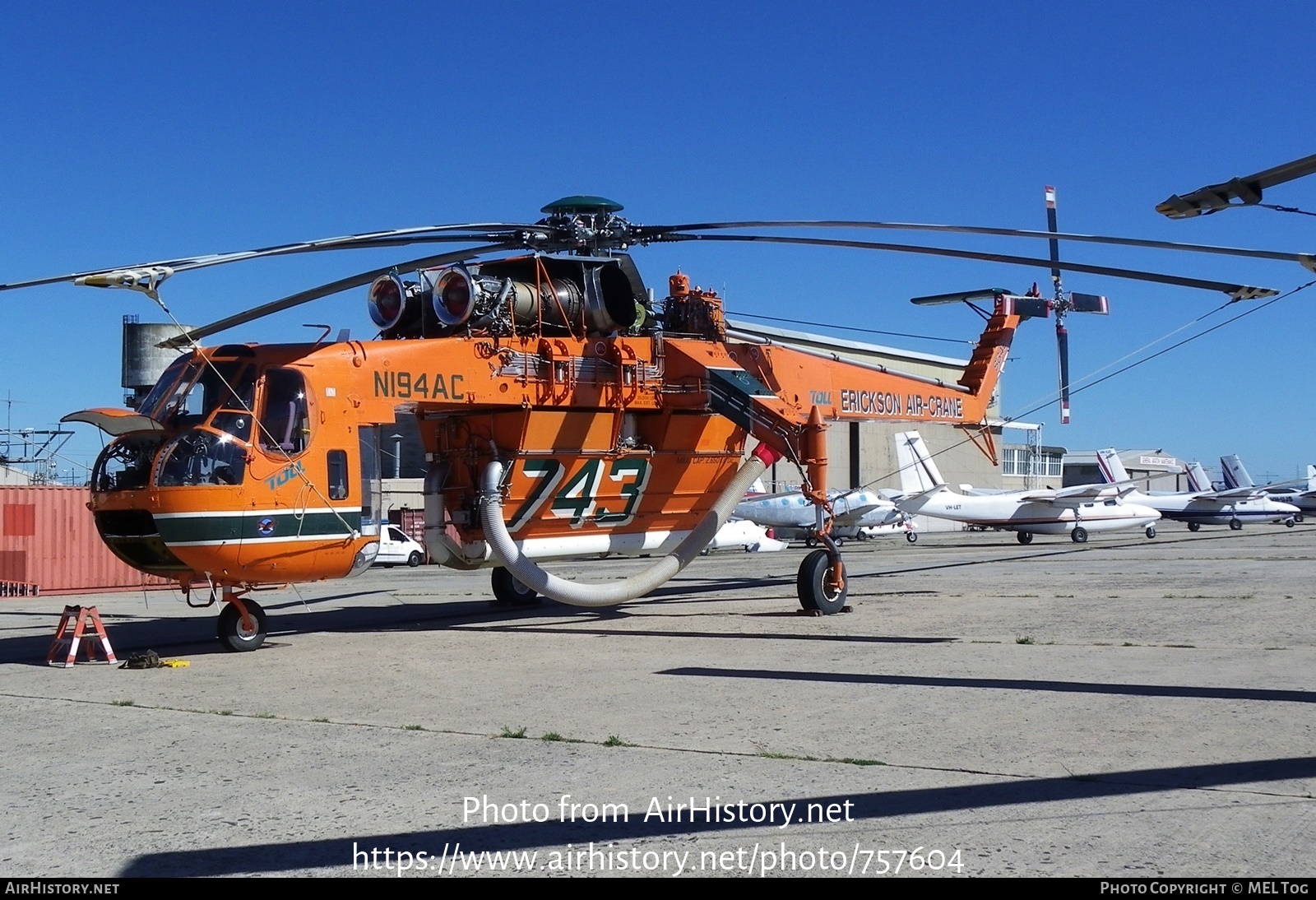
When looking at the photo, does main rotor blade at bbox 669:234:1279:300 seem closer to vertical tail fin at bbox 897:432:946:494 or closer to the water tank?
vertical tail fin at bbox 897:432:946:494

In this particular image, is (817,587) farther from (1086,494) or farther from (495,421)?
(1086,494)

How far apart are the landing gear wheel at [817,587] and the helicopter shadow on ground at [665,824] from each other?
9254mm

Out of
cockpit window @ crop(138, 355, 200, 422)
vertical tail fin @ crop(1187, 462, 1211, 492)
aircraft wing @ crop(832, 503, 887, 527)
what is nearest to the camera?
cockpit window @ crop(138, 355, 200, 422)

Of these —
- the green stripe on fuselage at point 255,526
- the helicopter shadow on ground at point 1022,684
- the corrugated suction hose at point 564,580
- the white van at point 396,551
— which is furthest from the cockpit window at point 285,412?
the white van at point 396,551

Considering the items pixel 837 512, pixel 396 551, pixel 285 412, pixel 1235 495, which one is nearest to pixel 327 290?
pixel 285 412

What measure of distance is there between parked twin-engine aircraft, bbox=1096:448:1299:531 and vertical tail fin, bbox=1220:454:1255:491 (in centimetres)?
593

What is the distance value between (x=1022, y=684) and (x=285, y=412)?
8139 millimetres

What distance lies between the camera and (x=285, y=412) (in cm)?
1296

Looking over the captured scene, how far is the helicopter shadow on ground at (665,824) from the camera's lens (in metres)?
5.41

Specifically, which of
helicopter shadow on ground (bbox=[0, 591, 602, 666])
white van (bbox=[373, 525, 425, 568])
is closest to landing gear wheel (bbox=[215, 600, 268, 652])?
helicopter shadow on ground (bbox=[0, 591, 602, 666])

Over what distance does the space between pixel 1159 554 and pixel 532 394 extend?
20.9 m

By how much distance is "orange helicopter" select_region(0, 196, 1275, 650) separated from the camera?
1252cm

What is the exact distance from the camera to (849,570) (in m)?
26.6
